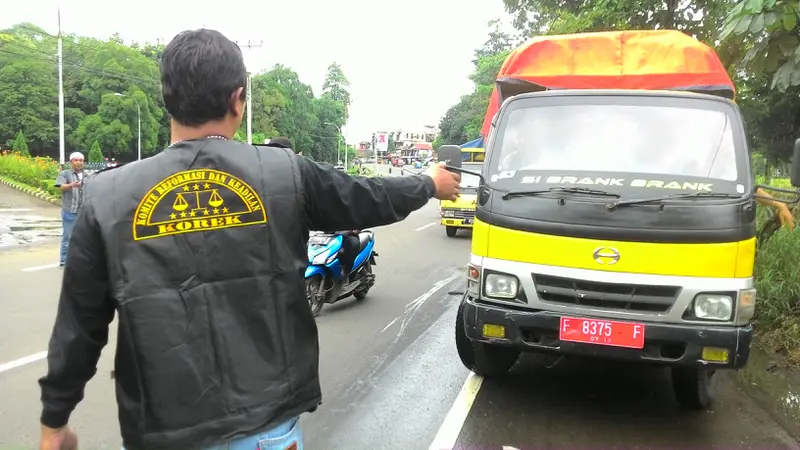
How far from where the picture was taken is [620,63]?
6.00m

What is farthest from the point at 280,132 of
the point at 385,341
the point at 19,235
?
the point at 385,341

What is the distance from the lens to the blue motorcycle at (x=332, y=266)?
6.82m

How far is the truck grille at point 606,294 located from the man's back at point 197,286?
253 cm

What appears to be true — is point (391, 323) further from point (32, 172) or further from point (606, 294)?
point (32, 172)

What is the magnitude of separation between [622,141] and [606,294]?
1.16 meters

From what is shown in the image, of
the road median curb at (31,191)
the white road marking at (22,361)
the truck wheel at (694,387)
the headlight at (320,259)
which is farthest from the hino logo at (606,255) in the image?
the road median curb at (31,191)

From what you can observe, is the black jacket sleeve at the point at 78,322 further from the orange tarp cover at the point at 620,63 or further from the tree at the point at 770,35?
the orange tarp cover at the point at 620,63

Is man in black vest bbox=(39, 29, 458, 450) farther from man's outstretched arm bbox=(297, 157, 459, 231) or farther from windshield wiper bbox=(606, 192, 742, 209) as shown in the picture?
windshield wiper bbox=(606, 192, 742, 209)

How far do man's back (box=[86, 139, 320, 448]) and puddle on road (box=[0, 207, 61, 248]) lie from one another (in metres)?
12.5

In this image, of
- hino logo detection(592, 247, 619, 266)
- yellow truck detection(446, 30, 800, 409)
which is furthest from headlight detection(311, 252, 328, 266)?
hino logo detection(592, 247, 619, 266)

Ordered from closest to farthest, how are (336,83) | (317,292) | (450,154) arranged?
(450,154) → (317,292) → (336,83)

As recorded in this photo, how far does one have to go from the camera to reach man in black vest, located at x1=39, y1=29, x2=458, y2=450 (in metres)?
1.56

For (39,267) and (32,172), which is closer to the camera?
(39,267)

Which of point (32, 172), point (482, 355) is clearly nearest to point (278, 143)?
point (482, 355)
